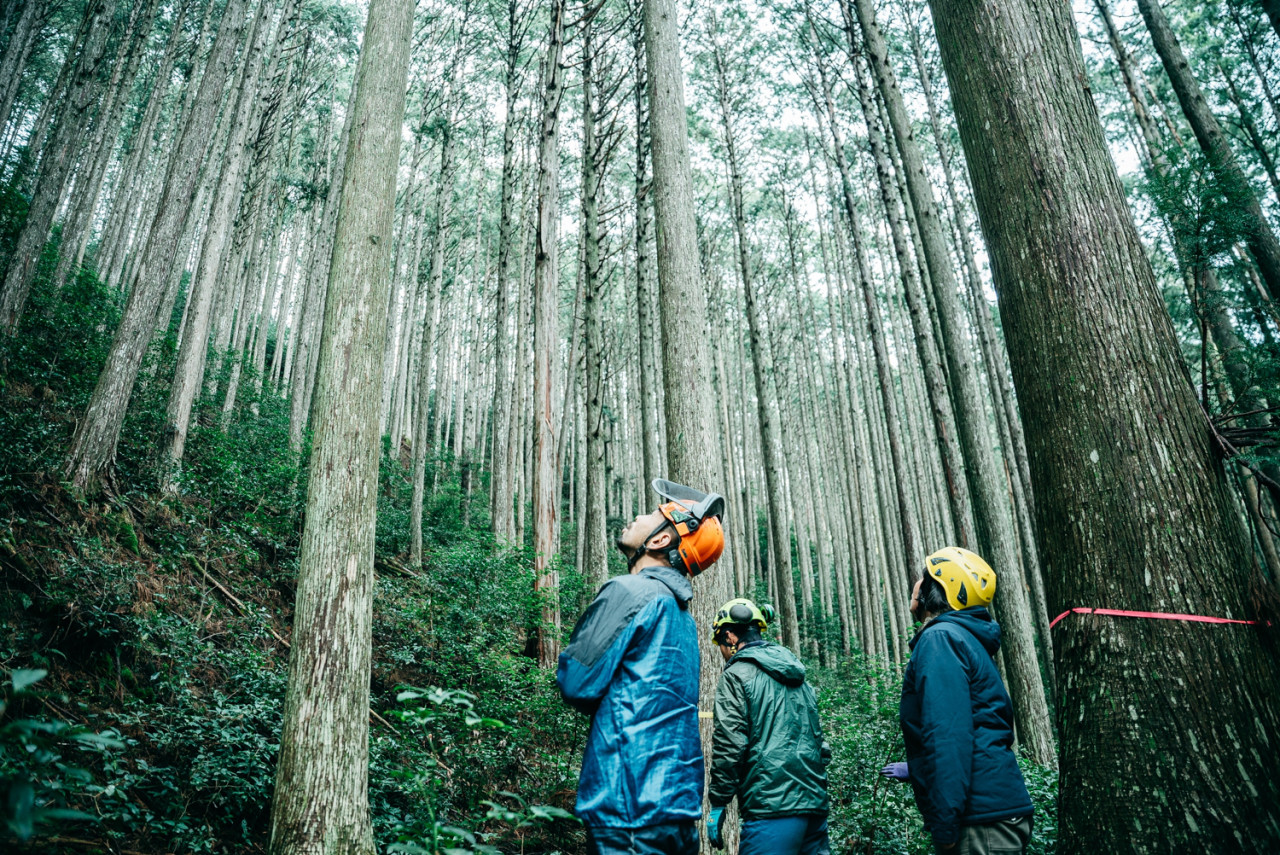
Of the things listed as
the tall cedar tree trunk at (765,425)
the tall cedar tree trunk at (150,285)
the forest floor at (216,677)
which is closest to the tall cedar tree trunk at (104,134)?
the forest floor at (216,677)

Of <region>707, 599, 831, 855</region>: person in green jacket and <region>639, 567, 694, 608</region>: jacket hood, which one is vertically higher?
<region>639, 567, 694, 608</region>: jacket hood

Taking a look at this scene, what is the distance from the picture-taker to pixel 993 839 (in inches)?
85.7

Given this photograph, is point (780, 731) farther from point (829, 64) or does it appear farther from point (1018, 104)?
point (829, 64)

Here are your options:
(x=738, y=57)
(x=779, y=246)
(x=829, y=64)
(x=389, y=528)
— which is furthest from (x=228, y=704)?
(x=779, y=246)

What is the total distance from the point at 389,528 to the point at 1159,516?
1236 cm

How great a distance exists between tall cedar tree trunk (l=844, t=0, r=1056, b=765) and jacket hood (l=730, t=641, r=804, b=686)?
4.47 m

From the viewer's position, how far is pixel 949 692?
223 centimetres

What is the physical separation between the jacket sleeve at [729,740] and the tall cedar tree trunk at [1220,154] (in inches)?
249

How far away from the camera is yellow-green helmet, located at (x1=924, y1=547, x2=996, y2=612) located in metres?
2.50

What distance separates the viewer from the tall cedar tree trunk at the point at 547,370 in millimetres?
7012

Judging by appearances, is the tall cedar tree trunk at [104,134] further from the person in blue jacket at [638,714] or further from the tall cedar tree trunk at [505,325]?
the person in blue jacket at [638,714]

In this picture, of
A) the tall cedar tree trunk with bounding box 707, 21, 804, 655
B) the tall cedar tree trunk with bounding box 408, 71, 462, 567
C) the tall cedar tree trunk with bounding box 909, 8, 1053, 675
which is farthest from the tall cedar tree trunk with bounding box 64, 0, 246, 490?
the tall cedar tree trunk with bounding box 909, 8, 1053, 675

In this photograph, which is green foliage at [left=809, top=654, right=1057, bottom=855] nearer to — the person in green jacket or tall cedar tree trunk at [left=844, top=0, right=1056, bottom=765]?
tall cedar tree trunk at [left=844, top=0, right=1056, bottom=765]

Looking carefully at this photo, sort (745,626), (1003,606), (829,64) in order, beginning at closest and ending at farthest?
(745,626)
(1003,606)
(829,64)
